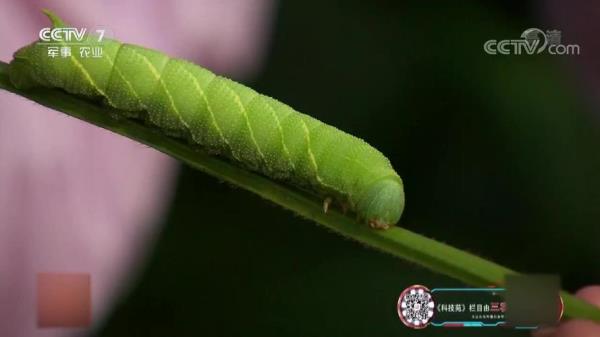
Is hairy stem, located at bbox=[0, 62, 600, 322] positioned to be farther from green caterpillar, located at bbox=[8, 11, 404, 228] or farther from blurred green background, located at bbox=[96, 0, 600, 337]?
blurred green background, located at bbox=[96, 0, 600, 337]

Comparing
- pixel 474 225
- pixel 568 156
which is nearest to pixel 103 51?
Answer: pixel 474 225

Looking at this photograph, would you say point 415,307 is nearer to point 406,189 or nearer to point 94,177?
point 406,189

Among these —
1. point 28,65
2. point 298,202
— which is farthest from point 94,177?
point 298,202

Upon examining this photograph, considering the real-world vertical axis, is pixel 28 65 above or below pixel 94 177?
above

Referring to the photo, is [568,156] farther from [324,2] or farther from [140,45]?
[140,45]

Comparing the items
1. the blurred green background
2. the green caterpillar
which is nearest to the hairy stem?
the green caterpillar

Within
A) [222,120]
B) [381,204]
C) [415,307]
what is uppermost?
[222,120]
